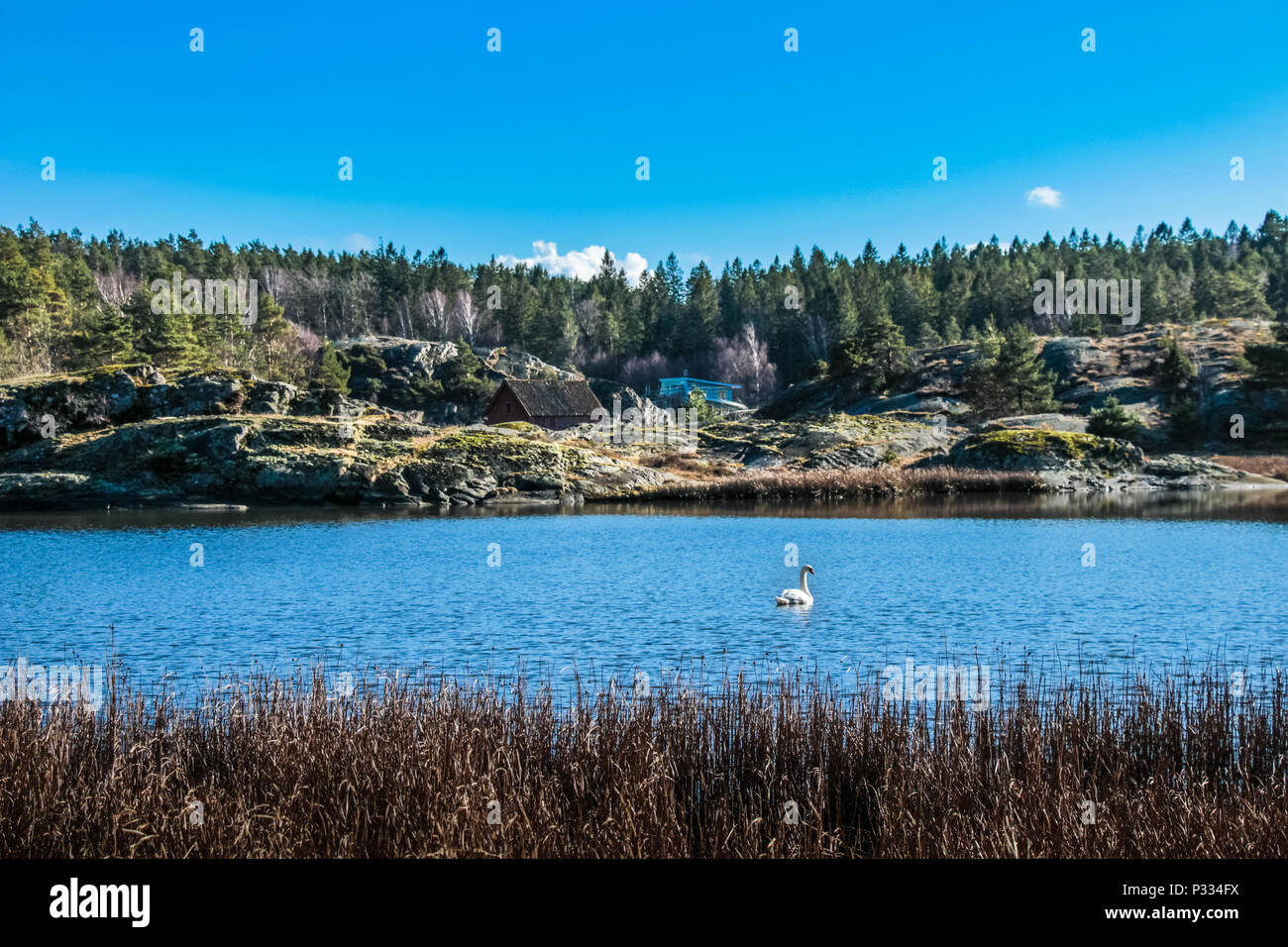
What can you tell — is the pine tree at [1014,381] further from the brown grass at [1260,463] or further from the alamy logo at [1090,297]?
the alamy logo at [1090,297]

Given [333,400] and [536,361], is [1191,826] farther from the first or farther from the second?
[536,361]

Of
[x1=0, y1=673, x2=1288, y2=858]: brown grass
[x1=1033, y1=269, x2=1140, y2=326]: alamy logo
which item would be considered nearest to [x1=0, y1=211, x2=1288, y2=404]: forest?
[x1=1033, y1=269, x2=1140, y2=326]: alamy logo

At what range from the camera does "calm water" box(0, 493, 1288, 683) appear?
2098 centimetres

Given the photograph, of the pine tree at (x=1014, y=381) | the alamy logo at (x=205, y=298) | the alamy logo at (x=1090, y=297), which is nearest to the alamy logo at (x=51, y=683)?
the alamy logo at (x=205, y=298)

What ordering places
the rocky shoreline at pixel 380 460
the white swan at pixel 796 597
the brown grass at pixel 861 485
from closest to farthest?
the white swan at pixel 796 597 < the rocky shoreline at pixel 380 460 < the brown grass at pixel 861 485

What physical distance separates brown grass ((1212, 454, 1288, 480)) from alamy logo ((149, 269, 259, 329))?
90181 millimetres

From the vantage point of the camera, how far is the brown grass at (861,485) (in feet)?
228

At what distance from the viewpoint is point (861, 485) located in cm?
7012

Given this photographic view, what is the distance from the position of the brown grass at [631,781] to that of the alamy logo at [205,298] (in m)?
88.3

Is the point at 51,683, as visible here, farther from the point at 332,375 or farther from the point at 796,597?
the point at 332,375

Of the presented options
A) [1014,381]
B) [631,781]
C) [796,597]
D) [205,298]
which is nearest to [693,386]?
[1014,381]

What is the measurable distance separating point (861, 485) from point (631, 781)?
61.6 m
